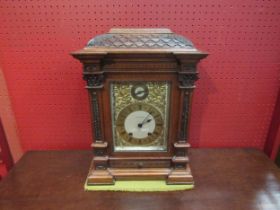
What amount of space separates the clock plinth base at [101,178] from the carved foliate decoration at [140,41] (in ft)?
1.64

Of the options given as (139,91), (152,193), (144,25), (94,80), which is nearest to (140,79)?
(139,91)

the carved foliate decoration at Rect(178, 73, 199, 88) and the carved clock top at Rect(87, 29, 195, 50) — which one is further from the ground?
the carved clock top at Rect(87, 29, 195, 50)

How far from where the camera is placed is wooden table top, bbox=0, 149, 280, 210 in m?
0.74

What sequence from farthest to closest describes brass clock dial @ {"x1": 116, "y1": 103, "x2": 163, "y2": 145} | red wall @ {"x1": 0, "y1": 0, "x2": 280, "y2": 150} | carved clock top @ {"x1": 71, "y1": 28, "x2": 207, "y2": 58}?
red wall @ {"x1": 0, "y1": 0, "x2": 280, "y2": 150}
brass clock dial @ {"x1": 116, "y1": 103, "x2": 163, "y2": 145}
carved clock top @ {"x1": 71, "y1": 28, "x2": 207, "y2": 58}

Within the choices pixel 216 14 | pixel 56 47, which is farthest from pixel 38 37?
pixel 216 14

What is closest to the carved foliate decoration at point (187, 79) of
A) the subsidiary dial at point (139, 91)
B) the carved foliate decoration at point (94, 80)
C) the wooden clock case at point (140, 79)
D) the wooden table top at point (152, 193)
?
the wooden clock case at point (140, 79)

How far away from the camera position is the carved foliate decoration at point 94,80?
2.27 feet

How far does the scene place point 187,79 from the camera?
2.32 feet

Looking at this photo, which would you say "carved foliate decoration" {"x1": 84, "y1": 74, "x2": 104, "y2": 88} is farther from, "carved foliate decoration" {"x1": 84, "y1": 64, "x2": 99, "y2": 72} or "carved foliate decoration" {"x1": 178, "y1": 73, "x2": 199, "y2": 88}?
"carved foliate decoration" {"x1": 178, "y1": 73, "x2": 199, "y2": 88}

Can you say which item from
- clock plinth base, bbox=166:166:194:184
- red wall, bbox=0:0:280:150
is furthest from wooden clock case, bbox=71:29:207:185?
red wall, bbox=0:0:280:150

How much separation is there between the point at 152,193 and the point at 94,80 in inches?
19.3

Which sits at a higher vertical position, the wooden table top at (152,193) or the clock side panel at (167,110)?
the clock side panel at (167,110)

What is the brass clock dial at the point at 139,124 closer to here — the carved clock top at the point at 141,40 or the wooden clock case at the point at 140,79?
the wooden clock case at the point at 140,79

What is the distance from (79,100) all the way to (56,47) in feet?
0.90
